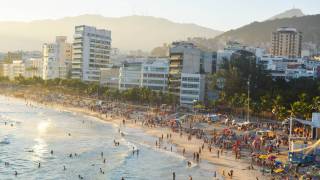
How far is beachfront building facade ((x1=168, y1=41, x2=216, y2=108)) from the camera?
88562 millimetres

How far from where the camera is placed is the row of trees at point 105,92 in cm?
8938

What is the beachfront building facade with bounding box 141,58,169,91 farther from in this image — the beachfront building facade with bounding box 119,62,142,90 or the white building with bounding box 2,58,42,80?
the white building with bounding box 2,58,42,80

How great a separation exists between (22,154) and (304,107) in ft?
112

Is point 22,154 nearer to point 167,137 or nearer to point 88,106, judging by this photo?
point 167,137

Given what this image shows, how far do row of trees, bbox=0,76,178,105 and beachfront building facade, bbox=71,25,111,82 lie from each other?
9211mm

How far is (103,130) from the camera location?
6688 cm

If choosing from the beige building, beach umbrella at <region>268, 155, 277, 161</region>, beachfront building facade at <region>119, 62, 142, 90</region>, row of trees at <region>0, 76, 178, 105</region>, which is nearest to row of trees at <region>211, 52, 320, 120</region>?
row of trees at <region>0, 76, 178, 105</region>

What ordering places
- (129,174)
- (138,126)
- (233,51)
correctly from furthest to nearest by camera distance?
(233,51), (138,126), (129,174)

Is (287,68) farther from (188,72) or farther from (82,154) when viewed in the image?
(82,154)

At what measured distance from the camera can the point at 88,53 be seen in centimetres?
13788

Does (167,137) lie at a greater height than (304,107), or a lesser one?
lesser

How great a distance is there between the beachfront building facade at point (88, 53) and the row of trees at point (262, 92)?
150ft

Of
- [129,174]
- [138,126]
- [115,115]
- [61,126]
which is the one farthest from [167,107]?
[129,174]

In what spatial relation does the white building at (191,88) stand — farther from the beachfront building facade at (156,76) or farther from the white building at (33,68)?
the white building at (33,68)
